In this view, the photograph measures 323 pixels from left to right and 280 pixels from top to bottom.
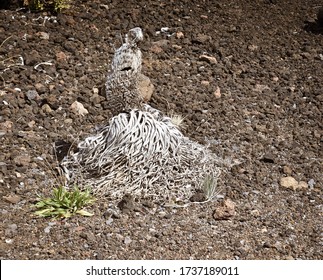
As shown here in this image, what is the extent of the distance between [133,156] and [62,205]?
57 centimetres

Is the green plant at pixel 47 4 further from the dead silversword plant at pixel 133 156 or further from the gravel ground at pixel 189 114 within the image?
the dead silversword plant at pixel 133 156

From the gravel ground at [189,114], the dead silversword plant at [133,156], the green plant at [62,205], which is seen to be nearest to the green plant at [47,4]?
the gravel ground at [189,114]

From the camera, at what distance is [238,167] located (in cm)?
520

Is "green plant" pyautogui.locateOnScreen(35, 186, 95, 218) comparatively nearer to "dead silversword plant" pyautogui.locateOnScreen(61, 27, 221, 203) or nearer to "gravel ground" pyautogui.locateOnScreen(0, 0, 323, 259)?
"gravel ground" pyautogui.locateOnScreen(0, 0, 323, 259)

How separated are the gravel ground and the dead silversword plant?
125 millimetres

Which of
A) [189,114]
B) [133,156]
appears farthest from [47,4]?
[133,156]

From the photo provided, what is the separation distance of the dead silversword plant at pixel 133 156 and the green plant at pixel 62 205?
210mm

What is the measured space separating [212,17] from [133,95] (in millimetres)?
2109

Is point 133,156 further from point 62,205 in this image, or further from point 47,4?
point 47,4

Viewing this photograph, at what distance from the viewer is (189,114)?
18.7 feet

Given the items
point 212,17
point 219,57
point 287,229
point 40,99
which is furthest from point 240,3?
point 287,229

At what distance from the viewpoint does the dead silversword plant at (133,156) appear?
16.0 ft

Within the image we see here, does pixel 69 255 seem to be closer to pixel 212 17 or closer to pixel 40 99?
pixel 40 99

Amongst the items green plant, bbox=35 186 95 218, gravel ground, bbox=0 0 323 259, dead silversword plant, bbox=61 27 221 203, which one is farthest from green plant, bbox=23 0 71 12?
green plant, bbox=35 186 95 218
